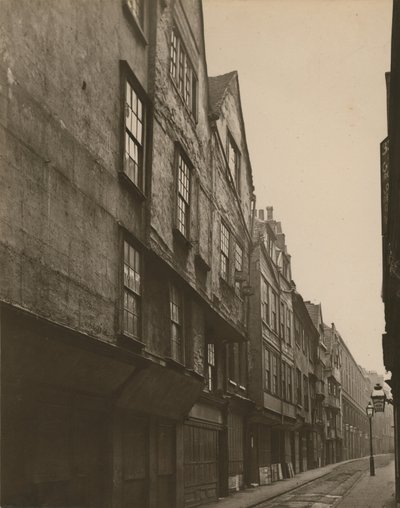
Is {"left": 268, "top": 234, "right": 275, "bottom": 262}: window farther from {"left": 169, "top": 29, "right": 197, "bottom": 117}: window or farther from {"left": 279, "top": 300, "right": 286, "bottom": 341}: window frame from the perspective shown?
{"left": 169, "top": 29, "right": 197, "bottom": 117}: window

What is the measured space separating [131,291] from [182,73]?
22.0 feet

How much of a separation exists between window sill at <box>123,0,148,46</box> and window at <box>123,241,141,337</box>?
4.07 metres

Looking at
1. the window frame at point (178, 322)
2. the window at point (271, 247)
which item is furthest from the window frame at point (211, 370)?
the window at point (271, 247)

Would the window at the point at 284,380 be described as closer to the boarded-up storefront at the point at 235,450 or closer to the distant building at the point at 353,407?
the boarded-up storefront at the point at 235,450

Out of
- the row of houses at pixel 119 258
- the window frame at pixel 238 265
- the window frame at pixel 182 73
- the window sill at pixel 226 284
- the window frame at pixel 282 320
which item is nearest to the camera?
the row of houses at pixel 119 258

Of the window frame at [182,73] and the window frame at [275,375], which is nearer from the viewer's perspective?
the window frame at [182,73]

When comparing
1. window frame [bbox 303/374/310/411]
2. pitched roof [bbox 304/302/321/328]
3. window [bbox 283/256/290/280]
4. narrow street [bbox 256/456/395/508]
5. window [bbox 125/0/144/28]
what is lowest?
narrow street [bbox 256/456/395/508]

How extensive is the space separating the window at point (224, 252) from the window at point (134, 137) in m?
7.84

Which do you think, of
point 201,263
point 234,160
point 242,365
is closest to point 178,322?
point 201,263

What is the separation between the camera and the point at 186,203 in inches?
689

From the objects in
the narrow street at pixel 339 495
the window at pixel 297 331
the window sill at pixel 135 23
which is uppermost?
the window sill at pixel 135 23

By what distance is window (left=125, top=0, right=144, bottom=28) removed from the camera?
13930 mm

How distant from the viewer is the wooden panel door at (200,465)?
18016 millimetres

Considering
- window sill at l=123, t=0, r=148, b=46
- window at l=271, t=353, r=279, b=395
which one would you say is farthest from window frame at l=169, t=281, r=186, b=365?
window at l=271, t=353, r=279, b=395
